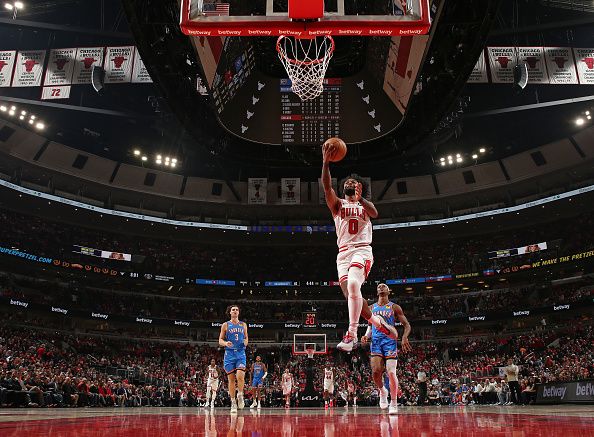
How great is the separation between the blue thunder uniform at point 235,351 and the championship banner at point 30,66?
12.7 metres

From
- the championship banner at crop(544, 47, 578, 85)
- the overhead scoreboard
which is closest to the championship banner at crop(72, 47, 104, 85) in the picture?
the overhead scoreboard

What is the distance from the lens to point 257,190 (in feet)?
125

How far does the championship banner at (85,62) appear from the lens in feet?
56.4

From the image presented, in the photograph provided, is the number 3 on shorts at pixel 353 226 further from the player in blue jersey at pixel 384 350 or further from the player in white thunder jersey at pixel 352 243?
the player in blue jersey at pixel 384 350

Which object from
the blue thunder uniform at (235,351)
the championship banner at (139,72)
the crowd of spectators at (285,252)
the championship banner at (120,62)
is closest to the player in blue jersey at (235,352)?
the blue thunder uniform at (235,351)

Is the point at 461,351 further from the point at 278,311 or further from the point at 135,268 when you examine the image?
the point at 135,268

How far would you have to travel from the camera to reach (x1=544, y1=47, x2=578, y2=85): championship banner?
16.7m

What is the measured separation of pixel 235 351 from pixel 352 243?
494cm

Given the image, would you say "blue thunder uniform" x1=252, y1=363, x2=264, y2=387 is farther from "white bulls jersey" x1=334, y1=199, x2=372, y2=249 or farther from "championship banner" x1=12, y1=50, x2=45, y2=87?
"championship banner" x1=12, y1=50, x2=45, y2=87

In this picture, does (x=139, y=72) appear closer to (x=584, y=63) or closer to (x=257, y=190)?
(x=584, y=63)

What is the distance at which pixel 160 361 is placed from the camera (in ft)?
112

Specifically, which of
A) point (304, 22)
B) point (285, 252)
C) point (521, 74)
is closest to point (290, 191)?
point (285, 252)

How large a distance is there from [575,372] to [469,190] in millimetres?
19884

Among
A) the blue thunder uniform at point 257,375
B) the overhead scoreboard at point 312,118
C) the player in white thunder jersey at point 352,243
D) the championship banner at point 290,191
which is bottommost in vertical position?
the blue thunder uniform at point 257,375
